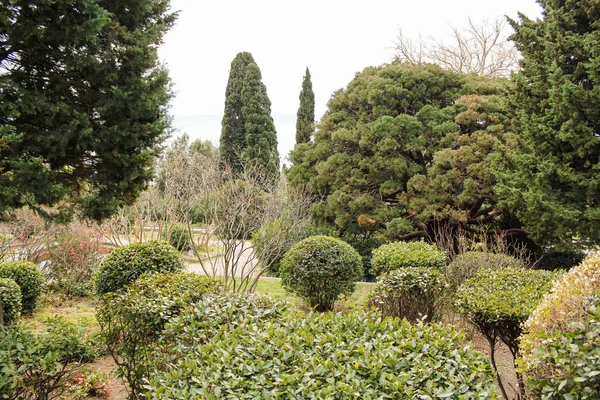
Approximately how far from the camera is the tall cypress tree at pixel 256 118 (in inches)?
734

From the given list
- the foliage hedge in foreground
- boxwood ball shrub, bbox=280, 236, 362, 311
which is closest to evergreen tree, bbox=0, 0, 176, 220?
the foliage hedge in foreground

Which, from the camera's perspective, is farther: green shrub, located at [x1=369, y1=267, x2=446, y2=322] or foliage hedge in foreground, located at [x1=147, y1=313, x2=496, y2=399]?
green shrub, located at [x1=369, y1=267, x2=446, y2=322]

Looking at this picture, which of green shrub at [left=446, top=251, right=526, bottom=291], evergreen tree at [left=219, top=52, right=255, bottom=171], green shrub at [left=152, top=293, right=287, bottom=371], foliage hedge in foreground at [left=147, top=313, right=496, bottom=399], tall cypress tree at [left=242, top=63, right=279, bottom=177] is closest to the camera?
foliage hedge in foreground at [left=147, top=313, right=496, bottom=399]

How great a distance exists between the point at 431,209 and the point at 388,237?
142 cm

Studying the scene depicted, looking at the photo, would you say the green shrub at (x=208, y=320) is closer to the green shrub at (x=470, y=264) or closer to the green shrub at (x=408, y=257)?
the green shrub at (x=408, y=257)

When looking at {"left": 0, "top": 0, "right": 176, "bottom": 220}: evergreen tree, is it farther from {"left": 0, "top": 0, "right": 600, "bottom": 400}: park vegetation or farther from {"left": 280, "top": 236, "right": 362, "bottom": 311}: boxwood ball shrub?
{"left": 280, "top": 236, "right": 362, "bottom": 311}: boxwood ball shrub

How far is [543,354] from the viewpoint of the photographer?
6.89ft

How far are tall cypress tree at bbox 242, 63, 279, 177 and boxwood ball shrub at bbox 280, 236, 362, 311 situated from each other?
11542 mm

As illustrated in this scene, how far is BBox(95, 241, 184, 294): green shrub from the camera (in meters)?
6.16

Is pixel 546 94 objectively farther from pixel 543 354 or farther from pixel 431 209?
pixel 543 354

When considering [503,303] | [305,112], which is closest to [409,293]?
[503,303]

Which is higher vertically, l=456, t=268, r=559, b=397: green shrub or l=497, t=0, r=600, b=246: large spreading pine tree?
l=497, t=0, r=600, b=246: large spreading pine tree

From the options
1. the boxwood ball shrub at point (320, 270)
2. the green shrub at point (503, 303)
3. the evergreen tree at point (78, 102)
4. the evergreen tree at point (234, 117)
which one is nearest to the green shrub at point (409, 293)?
the green shrub at point (503, 303)

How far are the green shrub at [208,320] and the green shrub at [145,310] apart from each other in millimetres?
251
